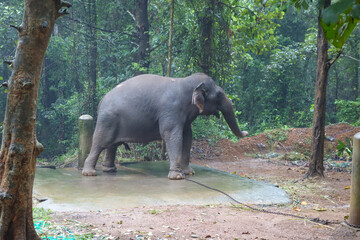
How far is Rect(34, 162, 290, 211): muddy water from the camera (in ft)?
18.5

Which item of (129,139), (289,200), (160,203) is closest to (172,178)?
(129,139)

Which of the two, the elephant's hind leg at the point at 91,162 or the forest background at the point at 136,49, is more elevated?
the forest background at the point at 136,49

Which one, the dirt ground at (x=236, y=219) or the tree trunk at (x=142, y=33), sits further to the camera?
the tree trunk at (x=142, y=33)

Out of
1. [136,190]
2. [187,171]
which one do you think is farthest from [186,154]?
Result: [136,190]

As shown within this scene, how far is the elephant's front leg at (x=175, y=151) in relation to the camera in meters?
7.57

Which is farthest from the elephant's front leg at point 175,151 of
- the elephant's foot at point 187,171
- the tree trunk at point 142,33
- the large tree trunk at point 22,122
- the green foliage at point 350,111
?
the green foliage at point 350,111

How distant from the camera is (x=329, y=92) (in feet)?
68.9

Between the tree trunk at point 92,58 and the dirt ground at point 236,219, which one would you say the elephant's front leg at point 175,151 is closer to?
the dirt ground at point 236,219

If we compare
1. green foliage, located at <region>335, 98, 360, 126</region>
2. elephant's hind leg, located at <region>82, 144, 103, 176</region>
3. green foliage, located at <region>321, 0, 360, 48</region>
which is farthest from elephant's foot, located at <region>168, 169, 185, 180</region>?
green foliage, located at <region>335, 98, 360, 126</region>

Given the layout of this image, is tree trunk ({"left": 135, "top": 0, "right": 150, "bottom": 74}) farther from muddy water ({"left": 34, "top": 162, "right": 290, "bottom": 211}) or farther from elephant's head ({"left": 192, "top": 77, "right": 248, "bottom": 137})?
muddy water ({"left": 34, "top": 162, "right": 290, "bottom": 211})

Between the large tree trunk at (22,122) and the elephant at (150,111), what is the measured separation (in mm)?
4589

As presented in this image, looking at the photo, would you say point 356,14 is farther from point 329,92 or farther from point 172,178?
point 329,92

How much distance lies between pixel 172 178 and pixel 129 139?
4.12 feet

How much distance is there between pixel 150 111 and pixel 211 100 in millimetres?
1264
